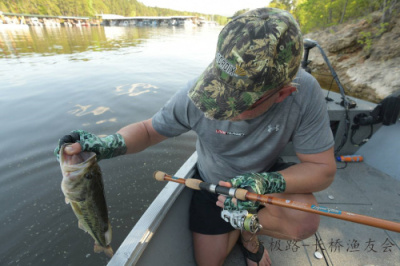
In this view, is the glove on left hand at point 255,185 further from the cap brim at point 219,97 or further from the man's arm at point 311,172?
the cap brim at point 219,97

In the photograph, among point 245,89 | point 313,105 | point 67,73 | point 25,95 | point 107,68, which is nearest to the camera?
point 245,89

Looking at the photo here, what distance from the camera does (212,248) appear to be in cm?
183

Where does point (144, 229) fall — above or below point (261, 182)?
below

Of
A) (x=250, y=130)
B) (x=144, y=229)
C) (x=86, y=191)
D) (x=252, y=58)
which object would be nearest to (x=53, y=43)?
(x=86, y=191)

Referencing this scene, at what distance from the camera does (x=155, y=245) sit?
5.26 feet

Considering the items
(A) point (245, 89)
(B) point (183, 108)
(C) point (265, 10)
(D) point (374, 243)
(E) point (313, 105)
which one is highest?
(C) point (265, 10)

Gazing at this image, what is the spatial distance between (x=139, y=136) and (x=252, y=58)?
3.44ft

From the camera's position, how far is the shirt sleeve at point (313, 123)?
1.45 m

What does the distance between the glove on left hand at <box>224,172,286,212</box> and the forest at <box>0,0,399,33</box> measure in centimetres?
147

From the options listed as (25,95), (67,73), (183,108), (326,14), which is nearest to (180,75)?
(67,73)

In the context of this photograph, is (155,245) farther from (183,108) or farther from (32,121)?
(32,121)

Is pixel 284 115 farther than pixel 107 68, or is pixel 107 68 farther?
pixel 107 68

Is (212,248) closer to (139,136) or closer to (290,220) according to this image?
(290,220)

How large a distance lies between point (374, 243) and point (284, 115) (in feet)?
5.65
